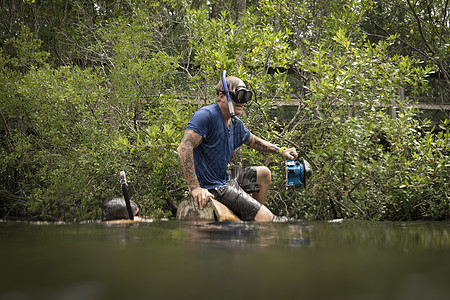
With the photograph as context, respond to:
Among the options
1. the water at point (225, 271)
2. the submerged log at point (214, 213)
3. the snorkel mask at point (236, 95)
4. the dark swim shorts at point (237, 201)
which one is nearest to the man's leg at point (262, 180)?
the dark swim shorts at point (237, 201)

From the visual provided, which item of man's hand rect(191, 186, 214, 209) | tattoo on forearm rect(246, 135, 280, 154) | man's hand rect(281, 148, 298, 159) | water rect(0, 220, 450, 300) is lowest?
water rect(0, 220, 450, 300)

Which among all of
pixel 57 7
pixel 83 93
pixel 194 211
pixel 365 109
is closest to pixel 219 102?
pixel 194 211

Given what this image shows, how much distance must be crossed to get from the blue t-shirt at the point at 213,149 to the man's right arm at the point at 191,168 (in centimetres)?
20

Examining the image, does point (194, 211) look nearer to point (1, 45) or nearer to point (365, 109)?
point (365, 109)

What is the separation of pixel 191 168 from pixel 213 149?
0.51m

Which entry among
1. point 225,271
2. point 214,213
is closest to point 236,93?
point 214,213

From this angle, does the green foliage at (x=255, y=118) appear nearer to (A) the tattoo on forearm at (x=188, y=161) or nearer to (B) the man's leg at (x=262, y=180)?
(B) the man's leg at (x=262, y=180)

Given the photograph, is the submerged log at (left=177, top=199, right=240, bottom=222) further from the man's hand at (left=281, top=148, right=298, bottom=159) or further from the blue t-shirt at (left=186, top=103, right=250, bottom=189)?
the man's hand at (left=281, top=148, right=298, bottom=159)

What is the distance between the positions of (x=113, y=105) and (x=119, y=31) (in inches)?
62.3

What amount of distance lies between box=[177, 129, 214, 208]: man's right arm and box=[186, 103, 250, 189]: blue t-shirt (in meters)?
0.20

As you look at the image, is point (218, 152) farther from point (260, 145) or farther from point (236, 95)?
point (260, 145)

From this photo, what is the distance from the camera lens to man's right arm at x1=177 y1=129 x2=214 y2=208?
15.2 feet

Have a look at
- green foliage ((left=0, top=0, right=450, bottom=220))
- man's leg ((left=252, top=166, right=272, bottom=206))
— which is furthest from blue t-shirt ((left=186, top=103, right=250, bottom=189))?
green foliage ((left=0, top=0, right=450, bottom=220))

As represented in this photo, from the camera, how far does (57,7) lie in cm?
1106
